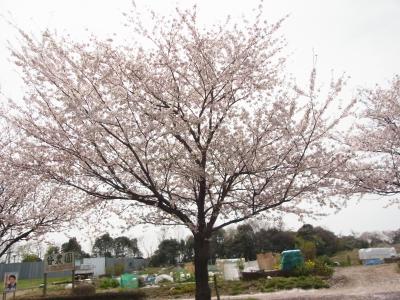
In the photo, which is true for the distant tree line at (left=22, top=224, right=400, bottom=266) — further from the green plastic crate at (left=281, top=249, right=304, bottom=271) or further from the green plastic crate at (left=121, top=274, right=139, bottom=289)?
the green plastic crate at (left=121, top=274, right=139, bottom=289)

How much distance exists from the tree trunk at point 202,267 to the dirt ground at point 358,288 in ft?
19.1

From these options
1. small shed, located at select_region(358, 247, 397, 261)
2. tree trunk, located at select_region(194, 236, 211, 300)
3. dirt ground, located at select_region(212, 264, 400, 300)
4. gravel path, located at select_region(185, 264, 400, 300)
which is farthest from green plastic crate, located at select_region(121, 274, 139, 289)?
tree trunk, located at select_region(194, 236, 211, 300)

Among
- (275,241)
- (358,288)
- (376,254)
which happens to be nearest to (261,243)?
(275,241)

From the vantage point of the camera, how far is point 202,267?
8.31 m

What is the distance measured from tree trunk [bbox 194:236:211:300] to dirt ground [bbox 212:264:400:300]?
582 cm

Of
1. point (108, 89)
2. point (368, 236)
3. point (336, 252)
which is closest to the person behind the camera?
point (108, 89)

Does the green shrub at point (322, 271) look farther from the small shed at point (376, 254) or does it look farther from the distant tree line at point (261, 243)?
the small shed at point (376, 254)

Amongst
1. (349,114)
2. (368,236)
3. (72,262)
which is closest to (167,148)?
(349,114)

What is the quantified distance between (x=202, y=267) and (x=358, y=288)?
9311mm

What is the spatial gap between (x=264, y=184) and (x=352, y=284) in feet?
33.6

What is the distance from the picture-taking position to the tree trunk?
321 inches

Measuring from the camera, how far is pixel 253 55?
847 centimetres

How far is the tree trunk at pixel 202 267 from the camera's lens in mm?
8156

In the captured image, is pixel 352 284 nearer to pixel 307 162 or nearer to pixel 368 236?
pixel 307 162
